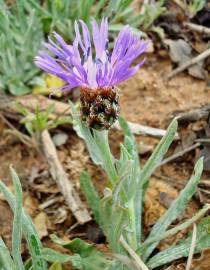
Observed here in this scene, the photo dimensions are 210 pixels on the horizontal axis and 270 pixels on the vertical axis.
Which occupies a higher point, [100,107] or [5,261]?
[100,107]

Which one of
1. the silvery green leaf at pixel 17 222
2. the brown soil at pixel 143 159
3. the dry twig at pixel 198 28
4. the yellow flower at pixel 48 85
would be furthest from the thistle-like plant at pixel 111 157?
the dry twig at pixel 198 28

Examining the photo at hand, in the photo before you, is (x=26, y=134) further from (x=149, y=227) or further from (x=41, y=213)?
(x=149, y=227)

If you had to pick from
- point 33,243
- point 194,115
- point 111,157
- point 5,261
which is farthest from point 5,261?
point 194,115

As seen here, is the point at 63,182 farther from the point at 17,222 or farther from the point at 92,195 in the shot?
the point at 17,222

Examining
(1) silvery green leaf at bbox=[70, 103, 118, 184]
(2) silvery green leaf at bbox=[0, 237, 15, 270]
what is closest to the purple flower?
(1) silvery green leaf at bbox=[70, 103, 118, 184]

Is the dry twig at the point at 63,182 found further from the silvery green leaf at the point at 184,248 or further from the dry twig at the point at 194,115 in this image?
the dry twig at the point at 194,115

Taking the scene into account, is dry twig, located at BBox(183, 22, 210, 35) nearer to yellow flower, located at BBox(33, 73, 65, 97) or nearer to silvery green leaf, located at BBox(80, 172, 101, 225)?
yellow flower, located at BBox(33, 73, 65, 97)
